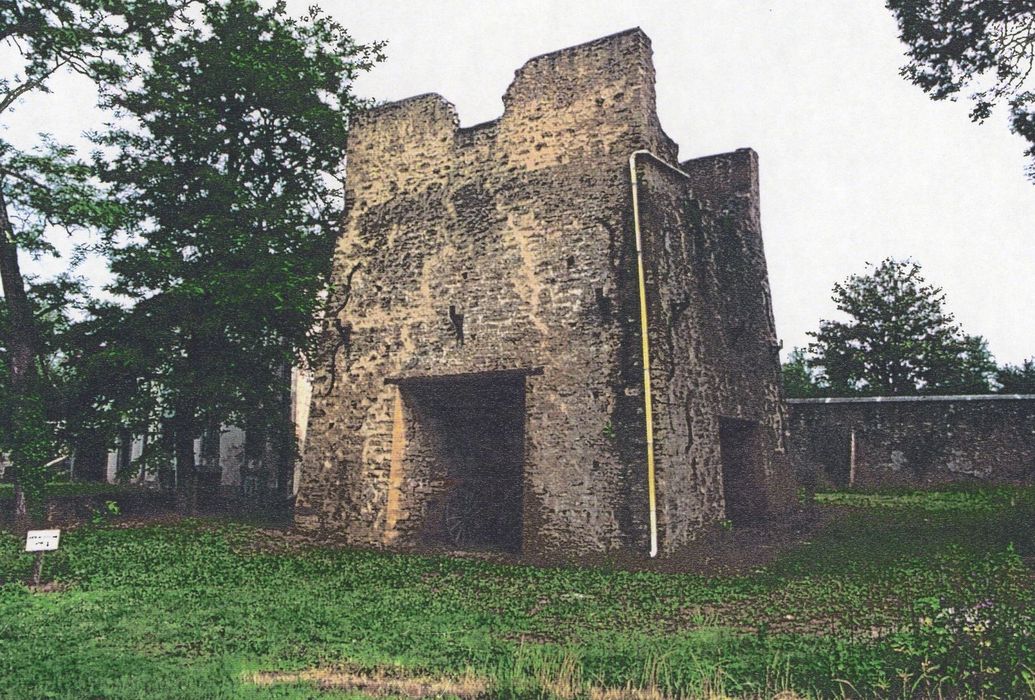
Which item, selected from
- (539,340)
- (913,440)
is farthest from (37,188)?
(913,440)

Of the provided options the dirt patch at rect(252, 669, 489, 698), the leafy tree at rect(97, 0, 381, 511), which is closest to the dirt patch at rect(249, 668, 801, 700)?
the dirt patch at rect(252, 669, 489, 698)

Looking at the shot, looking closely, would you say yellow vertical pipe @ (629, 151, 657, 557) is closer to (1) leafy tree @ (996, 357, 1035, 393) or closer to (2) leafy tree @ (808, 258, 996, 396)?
(1) leafy tree @ (996, 357, 1035, 393)

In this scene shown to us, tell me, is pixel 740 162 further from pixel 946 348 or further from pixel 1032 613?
pixel 946 348

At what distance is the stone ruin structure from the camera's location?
1102cm

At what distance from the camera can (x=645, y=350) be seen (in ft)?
35.5

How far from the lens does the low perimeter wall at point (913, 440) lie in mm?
20344

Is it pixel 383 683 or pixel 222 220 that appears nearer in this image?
pixel 383 683

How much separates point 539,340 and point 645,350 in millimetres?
1714

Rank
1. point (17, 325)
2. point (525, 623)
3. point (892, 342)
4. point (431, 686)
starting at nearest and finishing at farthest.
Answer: point (431, 686), point (525, 623), point (17, 325), point (892, 342)

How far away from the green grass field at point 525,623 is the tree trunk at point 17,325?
427 centimetres

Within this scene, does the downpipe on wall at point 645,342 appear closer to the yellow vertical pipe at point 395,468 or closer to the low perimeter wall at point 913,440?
the yellow vertical pipe at point 395,468

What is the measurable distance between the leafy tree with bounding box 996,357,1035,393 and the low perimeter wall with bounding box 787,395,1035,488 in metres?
4.46

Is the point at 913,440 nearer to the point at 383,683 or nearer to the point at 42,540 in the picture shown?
the point at 383,683

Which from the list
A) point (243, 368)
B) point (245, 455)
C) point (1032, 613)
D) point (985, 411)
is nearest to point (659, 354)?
point (1032, 613)
